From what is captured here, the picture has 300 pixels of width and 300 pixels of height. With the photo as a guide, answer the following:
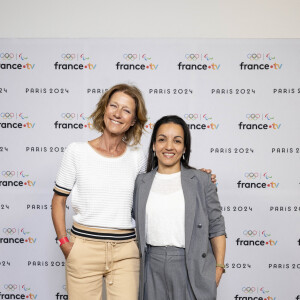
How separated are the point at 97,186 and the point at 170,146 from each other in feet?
1.40

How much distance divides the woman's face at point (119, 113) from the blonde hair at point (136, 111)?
3cm

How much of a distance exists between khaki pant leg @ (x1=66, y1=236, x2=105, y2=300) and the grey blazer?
22 cm

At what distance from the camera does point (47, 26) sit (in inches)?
123

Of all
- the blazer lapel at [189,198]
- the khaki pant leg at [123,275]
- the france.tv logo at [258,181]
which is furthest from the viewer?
the france.tv logo at [258,181]

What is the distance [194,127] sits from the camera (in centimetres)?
310

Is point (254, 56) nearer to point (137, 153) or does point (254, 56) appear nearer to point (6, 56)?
point (137, 153)

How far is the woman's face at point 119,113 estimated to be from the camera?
1.91 meters

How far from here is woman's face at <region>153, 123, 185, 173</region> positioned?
6.08 ft

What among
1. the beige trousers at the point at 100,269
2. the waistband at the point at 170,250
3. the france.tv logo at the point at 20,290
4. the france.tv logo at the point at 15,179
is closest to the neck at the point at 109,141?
the beige trousers at the point at 100,269

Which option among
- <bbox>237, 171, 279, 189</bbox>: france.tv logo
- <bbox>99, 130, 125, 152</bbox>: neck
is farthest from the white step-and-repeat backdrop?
<bbox>99, 130, 125, 152</bbox>: neck

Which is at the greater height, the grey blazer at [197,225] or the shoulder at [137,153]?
the shoulder at [137,153]

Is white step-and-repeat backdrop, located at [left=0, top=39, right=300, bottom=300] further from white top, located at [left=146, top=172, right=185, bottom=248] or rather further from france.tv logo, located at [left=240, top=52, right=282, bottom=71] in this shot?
white top, located at [left=146, top=172, right=185, bottom=248]

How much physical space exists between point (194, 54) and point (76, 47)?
1029mm

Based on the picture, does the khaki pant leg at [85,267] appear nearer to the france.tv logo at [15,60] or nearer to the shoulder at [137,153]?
the shoulder at [137,153]
